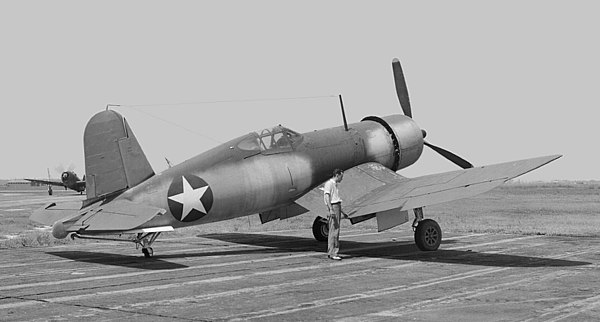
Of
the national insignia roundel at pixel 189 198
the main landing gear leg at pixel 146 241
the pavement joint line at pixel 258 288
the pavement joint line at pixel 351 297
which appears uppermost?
the national insignia roundel at pixel 189 198

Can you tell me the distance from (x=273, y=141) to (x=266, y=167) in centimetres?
84

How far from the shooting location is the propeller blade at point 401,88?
22.3 metres

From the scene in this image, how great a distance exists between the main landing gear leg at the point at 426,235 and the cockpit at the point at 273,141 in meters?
3.68

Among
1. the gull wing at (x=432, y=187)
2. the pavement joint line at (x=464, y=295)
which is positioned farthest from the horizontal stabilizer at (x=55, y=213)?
the pavement joint line at (x=464, y=295)

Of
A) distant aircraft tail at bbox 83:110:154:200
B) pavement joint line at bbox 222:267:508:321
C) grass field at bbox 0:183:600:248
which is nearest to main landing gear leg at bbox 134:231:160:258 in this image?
distant aircraft tail at bbox 83:110:154:200

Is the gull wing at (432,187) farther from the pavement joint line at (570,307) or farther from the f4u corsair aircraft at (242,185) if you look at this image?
the pavement joint line at (570,307)

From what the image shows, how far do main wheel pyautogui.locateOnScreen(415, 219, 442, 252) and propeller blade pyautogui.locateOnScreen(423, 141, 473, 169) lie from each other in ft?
12.8

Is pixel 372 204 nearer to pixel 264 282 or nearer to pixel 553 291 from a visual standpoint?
pixel 264 282

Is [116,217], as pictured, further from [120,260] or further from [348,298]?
[348,298]

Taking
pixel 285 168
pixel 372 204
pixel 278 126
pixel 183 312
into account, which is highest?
pixel 278 126

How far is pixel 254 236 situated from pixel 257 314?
13.5 m

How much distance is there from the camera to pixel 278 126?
18.3 meters

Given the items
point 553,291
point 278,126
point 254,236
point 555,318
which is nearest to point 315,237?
point 254,236

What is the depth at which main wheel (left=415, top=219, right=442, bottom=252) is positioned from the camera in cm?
1731
